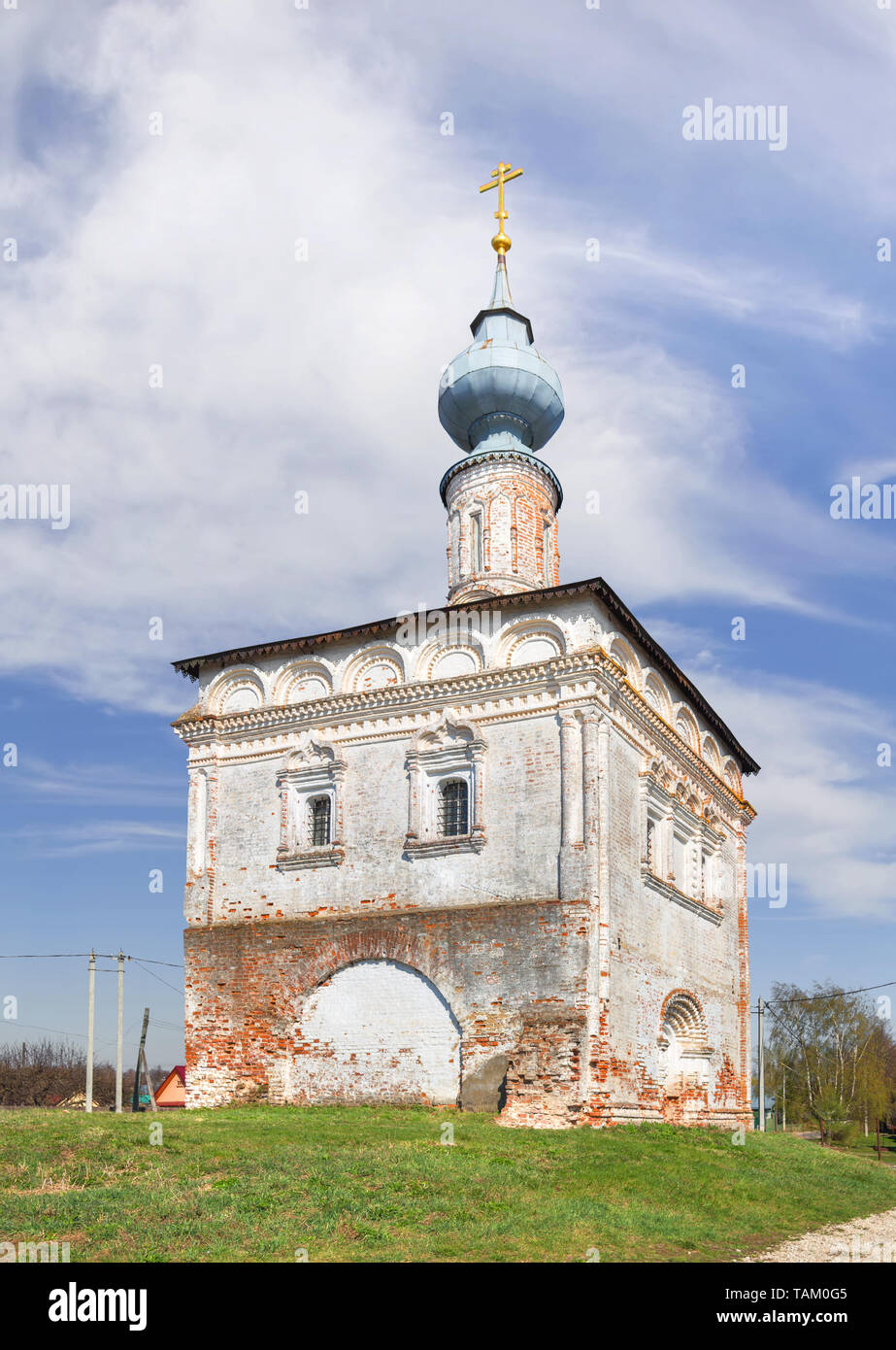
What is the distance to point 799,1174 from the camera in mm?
13773

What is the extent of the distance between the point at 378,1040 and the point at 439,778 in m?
3.67

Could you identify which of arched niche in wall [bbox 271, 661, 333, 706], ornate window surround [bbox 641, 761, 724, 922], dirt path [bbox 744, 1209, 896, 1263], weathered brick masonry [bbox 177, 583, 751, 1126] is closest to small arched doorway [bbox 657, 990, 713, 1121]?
weathered brick masonry [bbox 177, 583, 751, 1126]

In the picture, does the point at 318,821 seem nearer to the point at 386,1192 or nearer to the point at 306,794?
the point at 306,794

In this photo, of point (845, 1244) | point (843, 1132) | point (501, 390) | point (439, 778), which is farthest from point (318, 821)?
point (843, 1132)

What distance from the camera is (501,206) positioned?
2136cm

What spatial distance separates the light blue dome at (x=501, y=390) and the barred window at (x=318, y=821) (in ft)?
23.2

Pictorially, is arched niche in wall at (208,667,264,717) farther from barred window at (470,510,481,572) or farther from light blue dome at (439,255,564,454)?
light blue dome at (439,255,564,454)

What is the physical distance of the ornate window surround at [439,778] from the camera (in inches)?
614

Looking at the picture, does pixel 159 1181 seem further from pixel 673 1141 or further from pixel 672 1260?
pixel 673 1141

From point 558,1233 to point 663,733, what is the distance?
10.4m

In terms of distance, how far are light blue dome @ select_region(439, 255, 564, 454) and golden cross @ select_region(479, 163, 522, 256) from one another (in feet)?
4.73

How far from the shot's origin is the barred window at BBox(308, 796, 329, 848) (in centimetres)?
1703

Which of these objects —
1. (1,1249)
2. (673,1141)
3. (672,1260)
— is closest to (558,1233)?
(672,1260)
